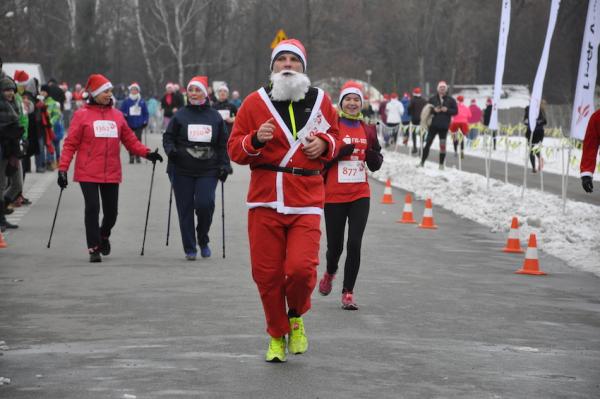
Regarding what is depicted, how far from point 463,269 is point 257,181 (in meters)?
5.78

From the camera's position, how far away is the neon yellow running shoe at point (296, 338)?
780 cm

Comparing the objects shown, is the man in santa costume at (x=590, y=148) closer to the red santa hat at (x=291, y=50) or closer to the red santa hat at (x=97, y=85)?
the red santa hat at (x=291, y=50)

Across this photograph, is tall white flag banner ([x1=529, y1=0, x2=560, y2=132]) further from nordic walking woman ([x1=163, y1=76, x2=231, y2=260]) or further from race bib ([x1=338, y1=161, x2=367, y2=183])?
race bib ([x1=338, y1=161, x2=367, y2=183])

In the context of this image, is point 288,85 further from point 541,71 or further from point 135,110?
point 135,110

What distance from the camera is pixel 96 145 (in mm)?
12961

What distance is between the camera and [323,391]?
6.85 meters

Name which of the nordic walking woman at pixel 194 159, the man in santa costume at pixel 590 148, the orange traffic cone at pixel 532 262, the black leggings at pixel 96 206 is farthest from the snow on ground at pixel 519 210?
the black leggings at pixel 96 206

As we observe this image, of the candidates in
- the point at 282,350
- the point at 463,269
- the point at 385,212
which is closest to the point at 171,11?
the point at 385,212

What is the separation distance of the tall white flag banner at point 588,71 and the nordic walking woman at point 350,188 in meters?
6.76

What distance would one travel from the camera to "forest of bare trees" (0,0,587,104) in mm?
77625

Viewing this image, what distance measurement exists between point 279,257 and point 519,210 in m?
11.8

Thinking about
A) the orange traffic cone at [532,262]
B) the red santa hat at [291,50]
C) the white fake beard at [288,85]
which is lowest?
the orange traffic cone at [532,262]

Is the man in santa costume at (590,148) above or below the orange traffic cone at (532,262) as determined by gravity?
above

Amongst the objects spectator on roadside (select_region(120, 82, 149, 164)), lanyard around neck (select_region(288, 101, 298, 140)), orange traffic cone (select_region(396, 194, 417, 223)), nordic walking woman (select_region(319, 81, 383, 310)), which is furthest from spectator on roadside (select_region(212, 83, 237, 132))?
lanyard around neck (select_region(288, 101, 298, 140))
